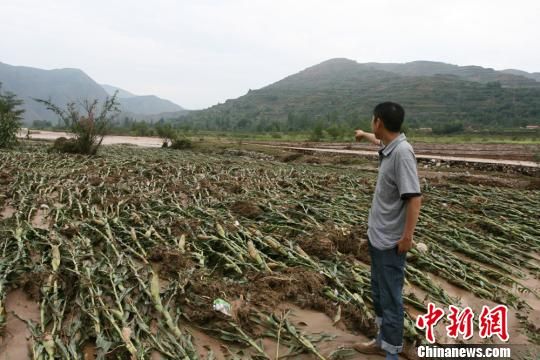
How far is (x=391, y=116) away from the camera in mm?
2598

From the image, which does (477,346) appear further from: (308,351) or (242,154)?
(242,154)

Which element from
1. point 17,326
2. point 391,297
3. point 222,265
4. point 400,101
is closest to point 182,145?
point 222,265

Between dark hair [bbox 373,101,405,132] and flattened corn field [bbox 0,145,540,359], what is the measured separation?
5.14ft

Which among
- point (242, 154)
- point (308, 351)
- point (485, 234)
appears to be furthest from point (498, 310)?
point (242, 154)

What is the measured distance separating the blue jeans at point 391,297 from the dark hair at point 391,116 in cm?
84

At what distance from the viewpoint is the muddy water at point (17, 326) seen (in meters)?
2.65

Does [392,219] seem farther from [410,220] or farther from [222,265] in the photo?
[222,265]

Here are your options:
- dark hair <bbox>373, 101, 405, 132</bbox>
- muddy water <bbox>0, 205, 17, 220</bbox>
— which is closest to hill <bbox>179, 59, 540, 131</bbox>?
muddy water <bbox>0, 205, 17, 220</bbox>

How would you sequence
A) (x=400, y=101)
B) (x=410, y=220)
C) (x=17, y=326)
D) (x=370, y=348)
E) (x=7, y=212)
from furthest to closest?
1. (x=400, y=101)
2. (x=7, y=212)
3. (x=17, y=326)
4. (x=370, y=348)
5. (x=410, y=220)

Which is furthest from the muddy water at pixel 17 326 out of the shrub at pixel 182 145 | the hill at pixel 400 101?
the hill at pixel 400 101

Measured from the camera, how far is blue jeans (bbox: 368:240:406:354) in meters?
2.60

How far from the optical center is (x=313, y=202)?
22.8 ft

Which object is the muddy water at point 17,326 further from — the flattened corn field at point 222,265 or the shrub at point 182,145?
the shrub at point 182,145

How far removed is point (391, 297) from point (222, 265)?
199cm
